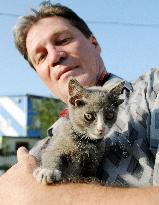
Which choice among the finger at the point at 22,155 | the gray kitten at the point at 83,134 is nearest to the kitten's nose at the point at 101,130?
the gray kitten at the point at 83,134

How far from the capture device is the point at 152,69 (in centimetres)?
563

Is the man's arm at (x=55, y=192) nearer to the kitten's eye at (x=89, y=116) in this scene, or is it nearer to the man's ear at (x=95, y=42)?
the kitten's eye at (x=89, y=116)

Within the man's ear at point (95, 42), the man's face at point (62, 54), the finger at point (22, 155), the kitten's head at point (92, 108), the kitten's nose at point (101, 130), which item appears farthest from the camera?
the man's ear at point (95, 42)

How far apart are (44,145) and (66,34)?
157 centimetres

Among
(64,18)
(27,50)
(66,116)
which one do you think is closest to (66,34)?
(64,18)

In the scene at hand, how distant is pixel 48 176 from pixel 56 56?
2287mm

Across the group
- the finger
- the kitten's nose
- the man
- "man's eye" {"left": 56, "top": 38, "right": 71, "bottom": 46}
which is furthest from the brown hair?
the kitten's nose

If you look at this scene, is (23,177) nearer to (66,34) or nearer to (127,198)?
(127,198)

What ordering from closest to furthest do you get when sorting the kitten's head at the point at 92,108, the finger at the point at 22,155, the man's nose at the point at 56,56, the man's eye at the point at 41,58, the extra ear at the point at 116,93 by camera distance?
the kitten's head at the point at 92,108 → the extra ear at the point at 116,93 → the finger at the point at 22,155 → the man's nose at the point at 56,56 → the man's eye at the point at 41,58

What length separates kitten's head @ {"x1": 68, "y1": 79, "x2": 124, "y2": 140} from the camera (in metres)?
5.07

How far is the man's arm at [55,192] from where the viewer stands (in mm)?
4375

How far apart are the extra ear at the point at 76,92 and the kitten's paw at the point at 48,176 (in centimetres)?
69

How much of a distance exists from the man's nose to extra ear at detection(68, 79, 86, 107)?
1589mm

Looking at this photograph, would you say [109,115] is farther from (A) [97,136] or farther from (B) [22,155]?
(B) [22,155]
